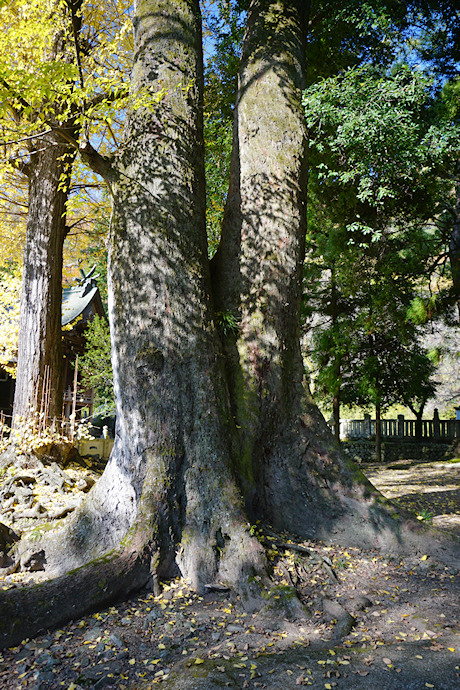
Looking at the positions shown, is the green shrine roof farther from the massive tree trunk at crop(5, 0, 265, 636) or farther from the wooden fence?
the massive tree trunk at crop(5, 0, 265, 636)

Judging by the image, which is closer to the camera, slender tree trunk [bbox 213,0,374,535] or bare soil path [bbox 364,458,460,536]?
slender tree trunk [bbox 213,0,374,535]

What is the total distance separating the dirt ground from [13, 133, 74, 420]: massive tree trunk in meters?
4.27

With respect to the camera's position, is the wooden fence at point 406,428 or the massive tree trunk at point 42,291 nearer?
the massive tree trunk at point 42,291

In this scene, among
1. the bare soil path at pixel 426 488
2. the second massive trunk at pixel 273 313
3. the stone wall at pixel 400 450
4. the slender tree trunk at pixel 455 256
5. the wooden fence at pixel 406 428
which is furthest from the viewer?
the wooden fence at pixel 406 428

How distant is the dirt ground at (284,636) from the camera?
8.66 feet

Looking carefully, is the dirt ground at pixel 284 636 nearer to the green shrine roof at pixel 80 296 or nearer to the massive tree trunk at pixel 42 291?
the massive tree trunk at pixel 42 291

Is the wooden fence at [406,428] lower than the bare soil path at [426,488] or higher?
higher

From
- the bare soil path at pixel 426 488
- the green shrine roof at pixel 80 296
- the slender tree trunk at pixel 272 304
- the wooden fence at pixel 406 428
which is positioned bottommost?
the bare soil path at pixel 426 488

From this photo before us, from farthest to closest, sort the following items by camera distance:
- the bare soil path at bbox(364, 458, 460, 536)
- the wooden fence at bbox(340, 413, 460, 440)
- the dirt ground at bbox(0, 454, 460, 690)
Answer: the wooden fence at bbox(340, 413, 460, 440), the bare soil path at bbox(364, 458, 460, 536), the dirt ground at bbox(0, 454, 460, 690)

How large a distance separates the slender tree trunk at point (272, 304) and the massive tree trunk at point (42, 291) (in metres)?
4.02

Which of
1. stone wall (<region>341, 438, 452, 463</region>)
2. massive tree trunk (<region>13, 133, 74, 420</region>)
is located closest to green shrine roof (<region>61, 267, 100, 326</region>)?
massive tree trunk (<region>13, 133, 74, 420</region>)

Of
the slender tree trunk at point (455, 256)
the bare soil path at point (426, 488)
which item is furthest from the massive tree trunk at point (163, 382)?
the slender tree trunk at point (455, 256)

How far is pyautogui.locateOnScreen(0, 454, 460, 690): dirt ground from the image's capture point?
2.64m

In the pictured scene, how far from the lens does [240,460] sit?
446cm
